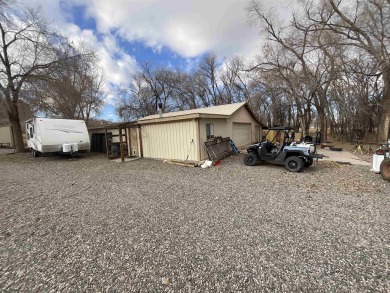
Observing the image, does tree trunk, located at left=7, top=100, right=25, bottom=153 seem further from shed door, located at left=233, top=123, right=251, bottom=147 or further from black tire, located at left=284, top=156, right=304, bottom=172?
black tire, located at left=284, top=156, right=304, bottom=172

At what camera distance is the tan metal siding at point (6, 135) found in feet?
58.6

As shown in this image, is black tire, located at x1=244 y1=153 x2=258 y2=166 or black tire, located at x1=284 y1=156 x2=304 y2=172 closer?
black tire, located at x1=284 y1=156 x2=304 y2=172

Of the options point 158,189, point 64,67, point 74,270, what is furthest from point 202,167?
point 64,67

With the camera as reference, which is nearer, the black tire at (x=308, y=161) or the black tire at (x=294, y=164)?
the black tire at (x=294, y=164)

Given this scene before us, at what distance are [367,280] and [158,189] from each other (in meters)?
4.30

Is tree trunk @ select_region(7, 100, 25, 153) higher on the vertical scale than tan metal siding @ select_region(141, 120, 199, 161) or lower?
higher

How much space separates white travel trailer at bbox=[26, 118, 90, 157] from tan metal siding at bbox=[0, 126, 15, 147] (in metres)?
10.1

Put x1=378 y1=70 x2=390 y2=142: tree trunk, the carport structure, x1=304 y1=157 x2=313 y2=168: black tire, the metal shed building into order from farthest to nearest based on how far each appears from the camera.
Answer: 1. x1=378 y1=70 x2=390 y2=142: tree trunk
2. the carport structure
3. the metal shed building
4. x1=304 y1=157 x2=313 y2=168: black tire

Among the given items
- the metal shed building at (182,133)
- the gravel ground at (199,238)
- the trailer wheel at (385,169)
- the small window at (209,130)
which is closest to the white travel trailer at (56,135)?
the metal shed building at (182,133)

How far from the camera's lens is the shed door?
1293 cm

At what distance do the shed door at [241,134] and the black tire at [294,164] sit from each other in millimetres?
6115

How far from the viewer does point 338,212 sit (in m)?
3.45

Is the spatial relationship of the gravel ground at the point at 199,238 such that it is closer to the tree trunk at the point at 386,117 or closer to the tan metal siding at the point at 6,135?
the tree trunk at the point at 386,117

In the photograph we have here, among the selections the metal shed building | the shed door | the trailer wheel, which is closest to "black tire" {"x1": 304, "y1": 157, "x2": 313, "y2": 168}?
the trailer wheel
